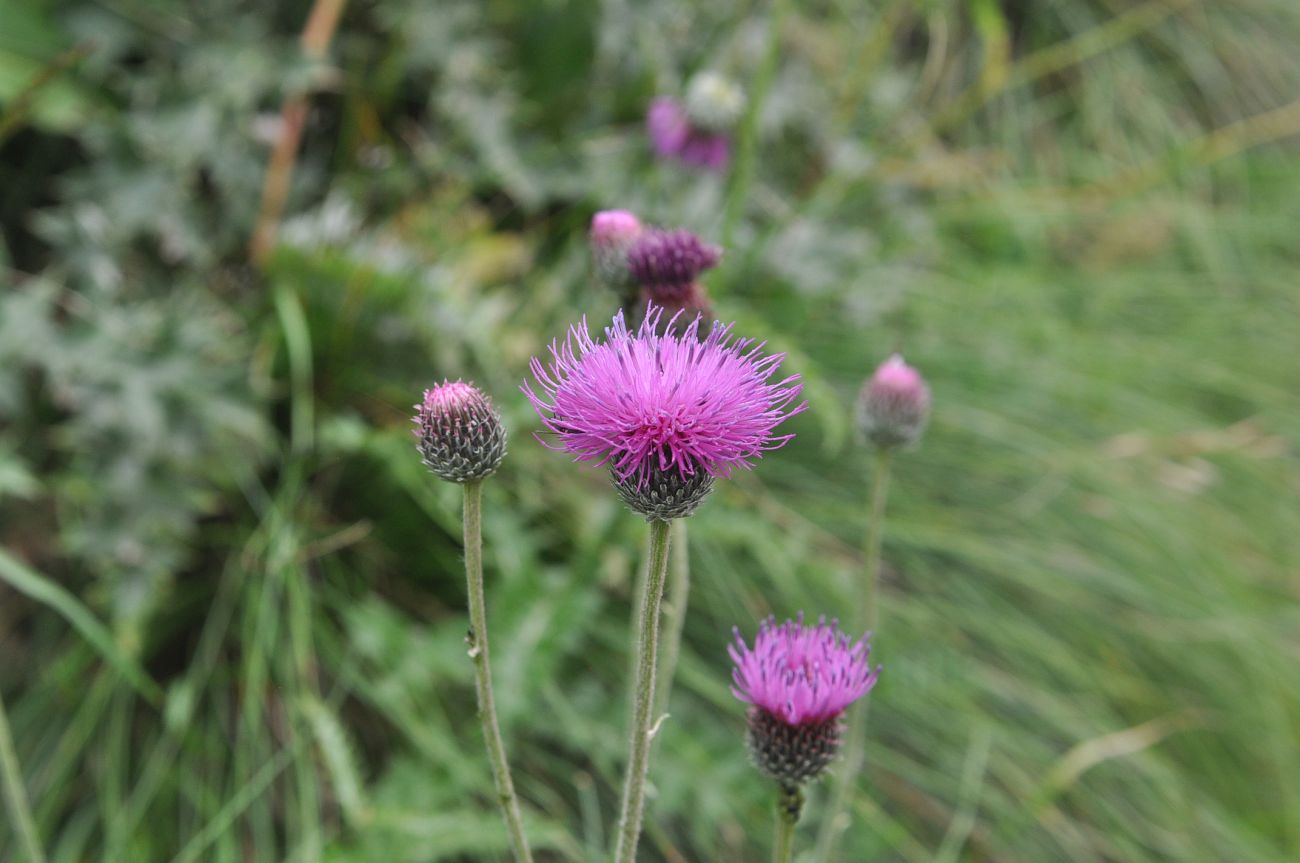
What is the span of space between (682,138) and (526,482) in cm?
63

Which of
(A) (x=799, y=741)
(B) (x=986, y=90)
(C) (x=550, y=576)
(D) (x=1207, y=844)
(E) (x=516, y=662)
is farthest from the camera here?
(B) (x=986, y=90)

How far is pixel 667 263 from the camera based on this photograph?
987 millimetres

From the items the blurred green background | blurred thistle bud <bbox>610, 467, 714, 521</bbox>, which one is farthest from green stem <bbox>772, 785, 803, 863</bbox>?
the blurred green background

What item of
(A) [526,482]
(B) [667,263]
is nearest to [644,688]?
(B) [667,263]

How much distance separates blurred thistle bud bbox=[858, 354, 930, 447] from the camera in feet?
3.64

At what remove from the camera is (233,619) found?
1.92 m

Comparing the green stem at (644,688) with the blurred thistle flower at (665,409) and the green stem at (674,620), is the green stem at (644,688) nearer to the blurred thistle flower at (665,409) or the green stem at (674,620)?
the blurred thistle flower at (665,409)

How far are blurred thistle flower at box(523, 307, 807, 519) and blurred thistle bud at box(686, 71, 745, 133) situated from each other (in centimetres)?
125

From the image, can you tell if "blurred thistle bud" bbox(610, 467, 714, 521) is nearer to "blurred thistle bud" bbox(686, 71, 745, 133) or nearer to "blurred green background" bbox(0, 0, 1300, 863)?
"blurred green background" bbox(0, 0, 1300, 863)

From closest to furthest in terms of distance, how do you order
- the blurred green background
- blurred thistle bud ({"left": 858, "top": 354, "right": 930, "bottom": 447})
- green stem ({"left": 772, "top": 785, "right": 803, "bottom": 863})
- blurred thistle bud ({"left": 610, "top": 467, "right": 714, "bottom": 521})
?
blurred thistle bud ({"left": 610, "top": 467, "right": 714, "bottom": 521})
green stem ({"left": 772, "top": 785, "right": 803, "bottom": 863})
blurred thistle bud ({"left": 858, "top": 354, "right": 930, "bottom": 447})
the blurred green background

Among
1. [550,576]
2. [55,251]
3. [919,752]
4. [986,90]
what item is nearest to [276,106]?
[55,251]

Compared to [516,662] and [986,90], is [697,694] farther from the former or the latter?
[986,90]

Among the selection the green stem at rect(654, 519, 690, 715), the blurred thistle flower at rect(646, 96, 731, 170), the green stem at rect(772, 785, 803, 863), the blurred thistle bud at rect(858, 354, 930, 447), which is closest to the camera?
the green stem at rect(772, 785, 803, 863)

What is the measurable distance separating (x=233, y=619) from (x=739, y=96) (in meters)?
1.22
